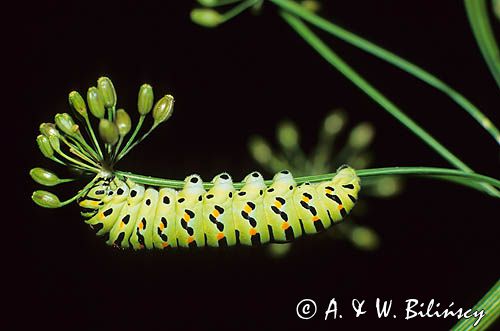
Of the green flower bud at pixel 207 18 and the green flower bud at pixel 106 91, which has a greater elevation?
the green flower bud at pixel 207 18

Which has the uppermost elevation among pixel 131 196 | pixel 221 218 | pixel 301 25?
pixel 301 25

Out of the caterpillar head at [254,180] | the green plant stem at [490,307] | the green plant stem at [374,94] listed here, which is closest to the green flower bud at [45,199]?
the caterpillar head at [254,180]

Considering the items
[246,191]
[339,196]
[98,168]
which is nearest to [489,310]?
[339,196]

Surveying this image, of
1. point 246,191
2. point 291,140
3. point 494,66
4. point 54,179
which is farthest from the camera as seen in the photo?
point 291,140

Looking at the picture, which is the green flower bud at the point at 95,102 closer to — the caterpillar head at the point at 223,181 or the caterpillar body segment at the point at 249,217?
the caterpillar head at the point at 223,181

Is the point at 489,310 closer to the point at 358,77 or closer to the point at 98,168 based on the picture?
the point at 358,77

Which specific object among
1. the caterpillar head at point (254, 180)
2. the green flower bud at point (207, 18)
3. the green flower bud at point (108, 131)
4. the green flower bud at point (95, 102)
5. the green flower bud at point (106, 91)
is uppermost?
the green flower bud at point (207, 18)

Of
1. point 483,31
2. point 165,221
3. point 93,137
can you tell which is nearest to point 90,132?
point 93,137
